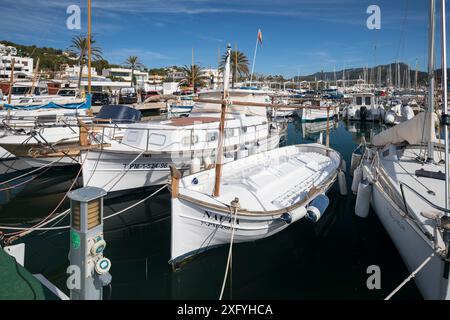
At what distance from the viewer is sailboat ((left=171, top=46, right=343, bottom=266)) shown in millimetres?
7531

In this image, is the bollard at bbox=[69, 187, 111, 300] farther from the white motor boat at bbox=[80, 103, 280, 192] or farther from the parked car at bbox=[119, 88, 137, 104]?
the parked car at bbox=[119, 88, 137, 104]

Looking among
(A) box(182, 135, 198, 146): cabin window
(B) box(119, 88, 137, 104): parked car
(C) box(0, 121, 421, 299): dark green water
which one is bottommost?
(C) box(0, 121, 421, 299): dark green water

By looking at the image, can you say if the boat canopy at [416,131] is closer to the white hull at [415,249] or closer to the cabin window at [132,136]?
the white hull at [415,249]

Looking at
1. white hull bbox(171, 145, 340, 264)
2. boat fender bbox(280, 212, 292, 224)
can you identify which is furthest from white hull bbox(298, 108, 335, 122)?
boat fender bbox(280, 212, 292, 224)

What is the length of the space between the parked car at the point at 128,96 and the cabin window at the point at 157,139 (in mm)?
38964

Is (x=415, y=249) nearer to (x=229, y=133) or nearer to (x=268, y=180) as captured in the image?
(x=268, y=180)

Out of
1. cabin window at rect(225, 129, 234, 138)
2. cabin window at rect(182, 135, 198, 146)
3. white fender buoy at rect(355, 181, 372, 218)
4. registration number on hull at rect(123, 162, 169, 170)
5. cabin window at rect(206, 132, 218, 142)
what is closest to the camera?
white fender buoy at rect(355, 181, 372, 218)

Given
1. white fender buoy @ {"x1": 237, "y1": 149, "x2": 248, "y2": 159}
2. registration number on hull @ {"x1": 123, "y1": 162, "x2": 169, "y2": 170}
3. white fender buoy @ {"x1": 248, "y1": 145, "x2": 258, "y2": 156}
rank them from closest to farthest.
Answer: registration number on hull @ {"x1": 123, "y1": 162, "x2": 169, "y2": 170}
white fender buoy @ {"x1": 237, "y1": 149, "x2": 248, "y2": 159}
white fender buoy @ {"x1": 248, "y1": 145, "x2": 258, "y2": 156}

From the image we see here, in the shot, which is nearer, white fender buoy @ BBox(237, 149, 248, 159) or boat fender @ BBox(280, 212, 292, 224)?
boat fender @ BBox(280, 212, 292, 224)

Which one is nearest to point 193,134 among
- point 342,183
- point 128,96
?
point 342,183

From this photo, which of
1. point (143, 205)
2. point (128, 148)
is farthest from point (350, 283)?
point (128, 148)

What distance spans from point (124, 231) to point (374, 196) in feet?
28.6
